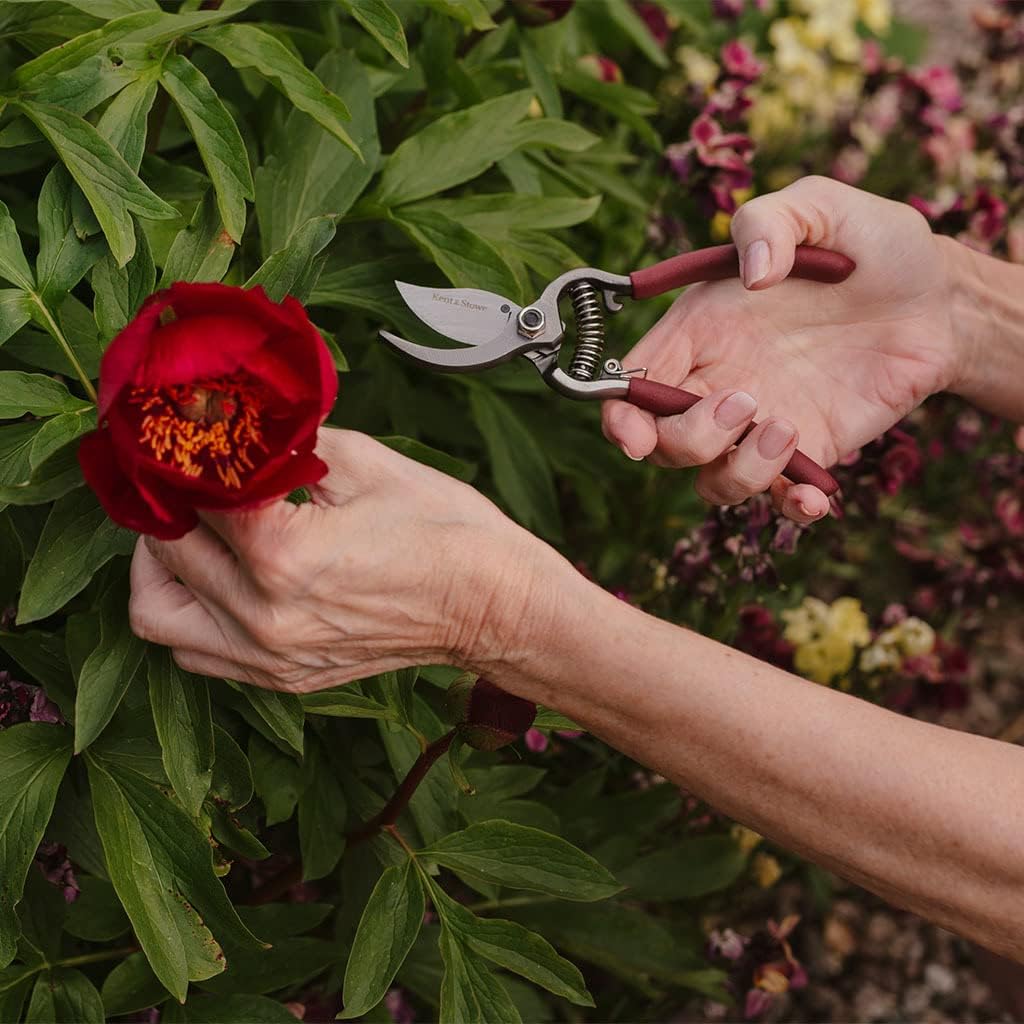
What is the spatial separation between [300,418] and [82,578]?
10.2 inches

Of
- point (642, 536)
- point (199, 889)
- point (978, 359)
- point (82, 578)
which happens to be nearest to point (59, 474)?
point (82, 578)

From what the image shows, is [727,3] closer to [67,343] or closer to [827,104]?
[827,104]

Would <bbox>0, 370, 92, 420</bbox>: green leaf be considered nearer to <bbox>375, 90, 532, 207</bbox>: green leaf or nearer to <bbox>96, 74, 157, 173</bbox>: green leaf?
<bbox>96, 74, 157, 173</bbox>: green leaf

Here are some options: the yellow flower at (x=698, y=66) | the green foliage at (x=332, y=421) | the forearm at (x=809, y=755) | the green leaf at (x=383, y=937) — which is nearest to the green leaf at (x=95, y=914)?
the green foliage at (x=332, y=421)

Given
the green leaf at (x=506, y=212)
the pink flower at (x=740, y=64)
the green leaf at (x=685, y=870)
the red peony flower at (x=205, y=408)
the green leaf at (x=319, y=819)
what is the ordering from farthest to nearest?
the pink flower at (x=740, y=64) → the green leaf at (x=685, y=870) → the green leaf at (x=506, y=212) → the green leaf at (x=319, y=819) → the red peony flower at (x=205, y=408)

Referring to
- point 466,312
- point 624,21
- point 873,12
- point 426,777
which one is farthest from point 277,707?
point 873,12

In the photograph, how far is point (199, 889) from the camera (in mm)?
985

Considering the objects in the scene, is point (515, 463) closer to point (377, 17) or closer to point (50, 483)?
point (377, 17)

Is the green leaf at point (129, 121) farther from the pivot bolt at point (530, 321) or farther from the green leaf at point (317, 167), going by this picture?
the pivot bolt at point (530, 321)

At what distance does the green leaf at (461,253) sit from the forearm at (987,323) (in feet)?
1.73

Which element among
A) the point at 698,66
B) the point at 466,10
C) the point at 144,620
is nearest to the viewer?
the point at 144,620

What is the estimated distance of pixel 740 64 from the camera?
1.93 meters

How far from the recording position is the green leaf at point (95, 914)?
1144 millimetres

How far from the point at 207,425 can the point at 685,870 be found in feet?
3.12
